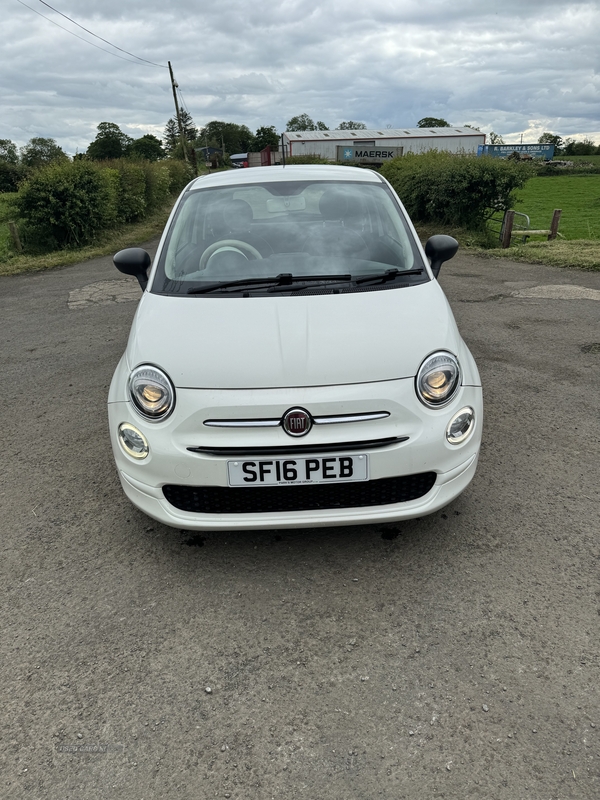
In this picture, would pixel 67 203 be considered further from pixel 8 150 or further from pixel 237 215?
pixel 8 150

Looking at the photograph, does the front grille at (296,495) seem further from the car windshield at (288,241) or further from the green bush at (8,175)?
the green bush at (8,175)

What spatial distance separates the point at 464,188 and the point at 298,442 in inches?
473

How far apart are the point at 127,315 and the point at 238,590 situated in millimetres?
5790

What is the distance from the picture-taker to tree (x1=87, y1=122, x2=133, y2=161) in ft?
268

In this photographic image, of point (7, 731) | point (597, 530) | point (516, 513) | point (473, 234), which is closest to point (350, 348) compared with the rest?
point (516, 513)

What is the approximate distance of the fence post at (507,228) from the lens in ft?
39.6

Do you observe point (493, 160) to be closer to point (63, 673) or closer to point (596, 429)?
point (596, 429)

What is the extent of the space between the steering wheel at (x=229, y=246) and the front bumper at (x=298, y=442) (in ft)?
3.88

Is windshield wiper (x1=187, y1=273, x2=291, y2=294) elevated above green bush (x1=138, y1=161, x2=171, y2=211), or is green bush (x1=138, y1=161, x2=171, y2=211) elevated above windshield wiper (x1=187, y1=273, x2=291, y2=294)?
windshield wiper (x1=187, y1=273, x2=291, y2=294)

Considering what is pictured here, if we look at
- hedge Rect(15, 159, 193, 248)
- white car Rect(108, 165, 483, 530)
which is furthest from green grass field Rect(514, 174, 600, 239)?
white car Rect(108, 165, 483, 530)

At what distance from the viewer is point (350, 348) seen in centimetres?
266

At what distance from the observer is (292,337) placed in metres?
2.72

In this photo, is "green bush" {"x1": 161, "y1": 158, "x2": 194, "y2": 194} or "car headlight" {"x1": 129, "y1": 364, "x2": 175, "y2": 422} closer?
"car headlight" {"x1": 129, "y1": 364, "x2": 175, "y2": 422}

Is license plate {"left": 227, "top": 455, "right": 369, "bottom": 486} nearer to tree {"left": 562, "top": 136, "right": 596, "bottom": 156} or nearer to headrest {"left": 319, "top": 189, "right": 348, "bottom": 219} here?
headrest {"left": 319, "top": 189, "right": 348, "bottom": 219}
